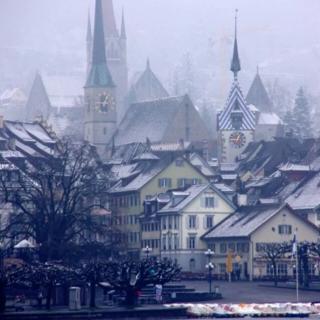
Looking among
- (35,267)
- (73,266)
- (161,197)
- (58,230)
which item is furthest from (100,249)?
(161,197)

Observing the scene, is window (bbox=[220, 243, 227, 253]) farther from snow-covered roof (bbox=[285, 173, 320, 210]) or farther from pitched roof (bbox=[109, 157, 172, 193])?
pitched roof (bbox=[109, 157, 172, 193])

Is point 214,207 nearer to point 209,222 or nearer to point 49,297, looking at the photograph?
point 209,222

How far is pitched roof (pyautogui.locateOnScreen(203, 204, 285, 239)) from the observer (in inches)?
5423

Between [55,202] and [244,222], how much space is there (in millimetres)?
17050

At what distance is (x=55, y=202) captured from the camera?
424ft

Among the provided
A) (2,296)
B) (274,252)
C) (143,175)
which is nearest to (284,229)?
(274,252)

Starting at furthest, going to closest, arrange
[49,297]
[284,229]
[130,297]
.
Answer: [284,229]
[130,297]
[49,297]

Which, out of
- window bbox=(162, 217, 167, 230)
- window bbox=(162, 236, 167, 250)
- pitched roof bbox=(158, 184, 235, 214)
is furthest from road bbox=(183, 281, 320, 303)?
window bbox=(162, 217, 167, 230)

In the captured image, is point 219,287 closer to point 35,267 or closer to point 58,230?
point 58,230

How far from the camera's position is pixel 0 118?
165 meters

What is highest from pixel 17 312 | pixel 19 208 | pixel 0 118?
pixel 0 118

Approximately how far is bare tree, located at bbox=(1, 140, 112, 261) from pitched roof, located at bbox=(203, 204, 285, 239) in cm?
866

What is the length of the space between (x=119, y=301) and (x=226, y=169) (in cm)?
8108

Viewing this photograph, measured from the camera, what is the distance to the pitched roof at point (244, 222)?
137750mm
